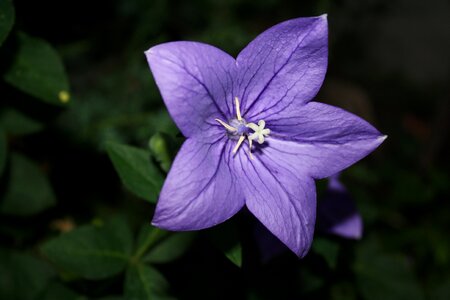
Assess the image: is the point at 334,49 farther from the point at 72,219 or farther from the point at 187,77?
the point at 187,77

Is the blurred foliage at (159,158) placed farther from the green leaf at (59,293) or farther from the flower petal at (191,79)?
the flower petal at (191,79)

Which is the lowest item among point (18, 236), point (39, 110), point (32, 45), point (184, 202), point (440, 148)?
point (440, 148)

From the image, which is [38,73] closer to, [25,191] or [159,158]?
[25,191]

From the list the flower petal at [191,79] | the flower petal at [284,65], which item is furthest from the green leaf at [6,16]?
the flower petal at [284,65]

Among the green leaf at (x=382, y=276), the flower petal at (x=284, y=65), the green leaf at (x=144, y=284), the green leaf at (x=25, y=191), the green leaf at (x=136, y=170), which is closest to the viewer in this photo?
the flower petal at (x=284, y=65)

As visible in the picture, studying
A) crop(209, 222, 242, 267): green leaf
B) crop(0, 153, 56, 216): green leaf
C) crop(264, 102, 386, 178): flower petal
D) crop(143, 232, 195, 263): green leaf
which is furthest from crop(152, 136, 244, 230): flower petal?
crop(0, 153, 56, 216): green leaf

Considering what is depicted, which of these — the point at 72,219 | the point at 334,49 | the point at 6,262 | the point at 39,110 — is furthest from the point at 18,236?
the point at 334,49
